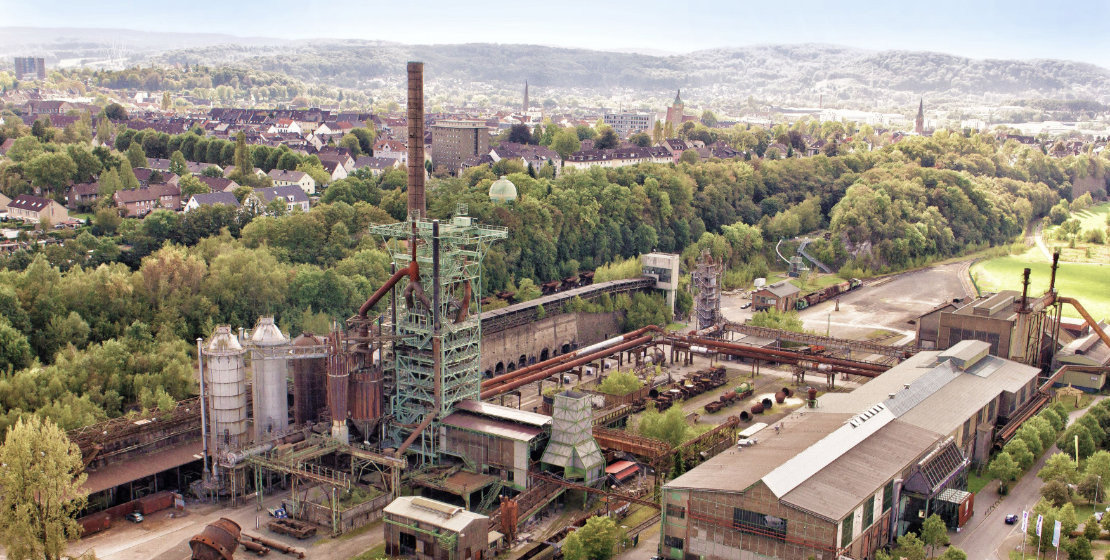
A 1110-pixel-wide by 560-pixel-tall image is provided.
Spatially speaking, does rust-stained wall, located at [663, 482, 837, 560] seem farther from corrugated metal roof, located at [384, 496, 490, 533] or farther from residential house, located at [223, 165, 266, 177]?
residential house, located at [223, 165, 266, 177]

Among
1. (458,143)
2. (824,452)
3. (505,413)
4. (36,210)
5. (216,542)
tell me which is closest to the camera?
(216,542)

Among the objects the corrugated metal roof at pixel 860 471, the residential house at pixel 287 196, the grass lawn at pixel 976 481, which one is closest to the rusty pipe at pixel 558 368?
the corrugated metal roof at pixel 860 471


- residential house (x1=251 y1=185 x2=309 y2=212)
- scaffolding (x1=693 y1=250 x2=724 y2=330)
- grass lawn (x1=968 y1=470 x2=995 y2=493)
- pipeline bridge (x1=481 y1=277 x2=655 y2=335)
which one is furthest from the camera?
residential house (x1=251 y1=185 x2=309 y2=212)

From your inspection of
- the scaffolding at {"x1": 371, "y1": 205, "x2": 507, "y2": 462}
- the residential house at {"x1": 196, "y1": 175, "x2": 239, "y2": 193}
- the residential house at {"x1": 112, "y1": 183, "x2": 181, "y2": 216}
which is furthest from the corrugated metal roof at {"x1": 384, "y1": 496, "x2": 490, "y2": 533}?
the residential house at {"x1": 196, "y1": 175, "x2": 239, "y2": 193}

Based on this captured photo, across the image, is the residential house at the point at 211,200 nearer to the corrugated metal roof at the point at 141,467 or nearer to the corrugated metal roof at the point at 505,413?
the corrugated metal roof at the point at 141,467

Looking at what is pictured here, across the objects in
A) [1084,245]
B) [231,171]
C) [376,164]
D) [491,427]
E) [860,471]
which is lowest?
[1084,245]

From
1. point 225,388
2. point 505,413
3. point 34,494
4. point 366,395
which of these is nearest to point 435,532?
point 505,413

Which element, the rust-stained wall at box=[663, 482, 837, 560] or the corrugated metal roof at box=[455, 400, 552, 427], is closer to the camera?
the rust-stained wall at box=[663, 482, 837, 560]

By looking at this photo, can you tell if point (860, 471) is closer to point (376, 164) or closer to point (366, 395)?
point (366, 395)
